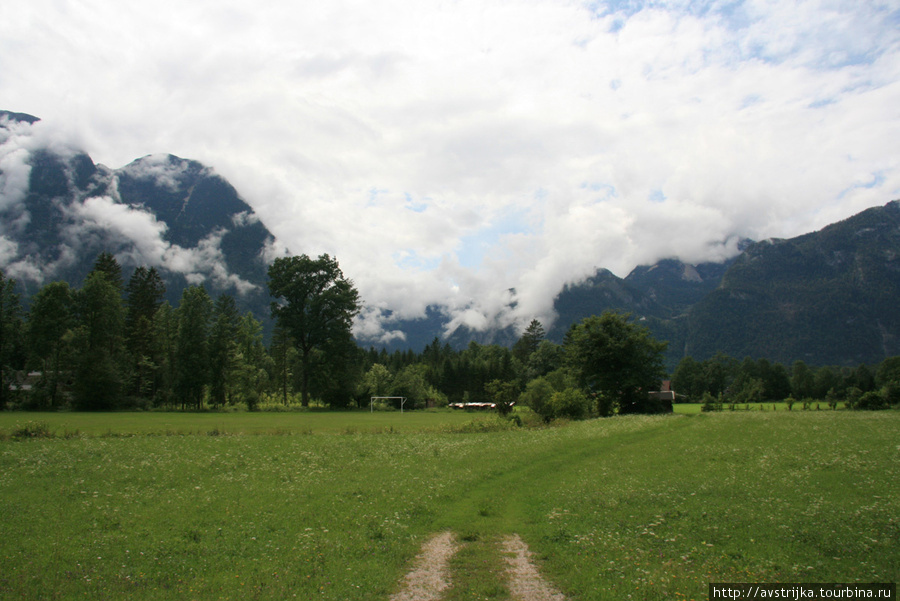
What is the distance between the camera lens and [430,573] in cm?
996

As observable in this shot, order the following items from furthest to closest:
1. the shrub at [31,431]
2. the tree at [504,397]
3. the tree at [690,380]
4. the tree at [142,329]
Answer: the tree at [690,380]
the tree at [142,329]
the tree at [504,397]
the shrub at [31,431]

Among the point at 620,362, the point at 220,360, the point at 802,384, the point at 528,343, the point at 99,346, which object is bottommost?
the point at 802,384

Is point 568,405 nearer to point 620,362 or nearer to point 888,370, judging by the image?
point 620,362

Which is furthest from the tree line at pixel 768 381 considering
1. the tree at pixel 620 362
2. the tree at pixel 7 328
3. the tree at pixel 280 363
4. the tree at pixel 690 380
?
the tree at pixel 7 328

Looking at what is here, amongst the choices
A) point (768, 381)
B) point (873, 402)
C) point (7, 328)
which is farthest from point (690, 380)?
point (7, 328)

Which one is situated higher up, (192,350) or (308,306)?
(308,306)

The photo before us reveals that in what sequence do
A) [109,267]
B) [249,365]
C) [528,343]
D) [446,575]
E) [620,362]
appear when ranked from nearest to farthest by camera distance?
[446,575], [620,362], [249,365], [109,267], [528,343]

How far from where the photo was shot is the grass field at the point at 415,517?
9078 mm

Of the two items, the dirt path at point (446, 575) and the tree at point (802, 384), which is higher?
the dirt path at point (446, 575)

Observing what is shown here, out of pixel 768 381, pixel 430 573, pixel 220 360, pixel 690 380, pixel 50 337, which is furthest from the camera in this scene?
pixel 690 380

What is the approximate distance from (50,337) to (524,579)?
232 feet

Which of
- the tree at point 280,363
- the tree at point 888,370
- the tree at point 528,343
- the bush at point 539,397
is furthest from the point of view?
the tree at point 528,343

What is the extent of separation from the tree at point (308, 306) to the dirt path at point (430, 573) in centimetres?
6360

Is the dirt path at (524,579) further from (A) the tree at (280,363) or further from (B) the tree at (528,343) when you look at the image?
(B) the tree at (528,343)
